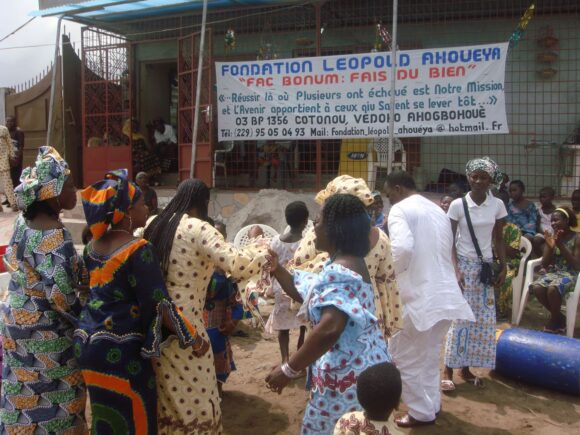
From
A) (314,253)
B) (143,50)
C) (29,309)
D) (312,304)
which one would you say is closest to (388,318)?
(314,253)

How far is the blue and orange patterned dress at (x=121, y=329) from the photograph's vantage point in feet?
8.07

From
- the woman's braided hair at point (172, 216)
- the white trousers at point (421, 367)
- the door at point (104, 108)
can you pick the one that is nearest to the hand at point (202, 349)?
the woman's braided hair at point (172, 216)

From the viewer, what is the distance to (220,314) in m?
3.85

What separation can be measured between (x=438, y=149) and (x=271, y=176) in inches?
107

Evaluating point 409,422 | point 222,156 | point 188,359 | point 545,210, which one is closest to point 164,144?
point 222,156

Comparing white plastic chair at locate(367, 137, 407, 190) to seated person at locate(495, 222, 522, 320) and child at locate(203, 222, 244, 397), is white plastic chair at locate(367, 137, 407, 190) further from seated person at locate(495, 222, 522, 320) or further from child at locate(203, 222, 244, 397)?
child at locate(203, 222, 244, 397)

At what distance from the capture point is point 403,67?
24.1ft

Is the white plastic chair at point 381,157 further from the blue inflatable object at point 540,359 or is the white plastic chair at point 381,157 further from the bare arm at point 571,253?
the blue inflatable object at point 540,359

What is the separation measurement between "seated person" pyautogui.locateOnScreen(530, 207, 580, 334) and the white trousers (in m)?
2.33

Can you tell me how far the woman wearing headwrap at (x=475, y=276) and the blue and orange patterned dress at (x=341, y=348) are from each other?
2.31 metres

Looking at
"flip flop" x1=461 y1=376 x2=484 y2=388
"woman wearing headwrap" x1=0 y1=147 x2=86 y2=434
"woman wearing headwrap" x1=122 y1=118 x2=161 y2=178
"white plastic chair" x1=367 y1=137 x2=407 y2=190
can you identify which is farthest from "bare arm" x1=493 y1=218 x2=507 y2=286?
"woman wearing headwrap" x1=122 y1=118 x2=161 y2=178

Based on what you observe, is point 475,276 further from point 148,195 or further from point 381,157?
point 148,195

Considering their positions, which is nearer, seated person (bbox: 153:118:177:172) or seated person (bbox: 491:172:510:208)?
seated person (bbox: 491:172:510:208)

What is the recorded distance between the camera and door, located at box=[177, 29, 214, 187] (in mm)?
8500
